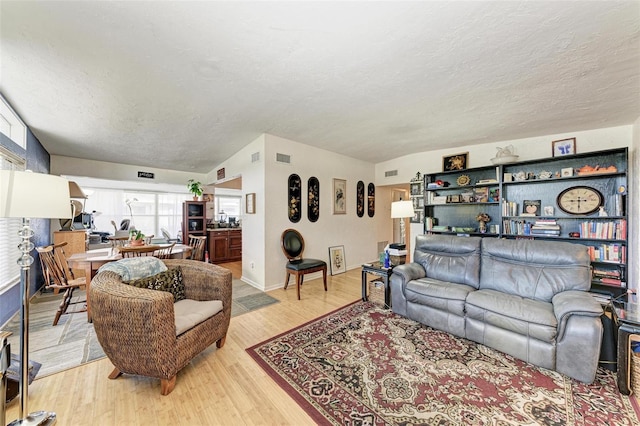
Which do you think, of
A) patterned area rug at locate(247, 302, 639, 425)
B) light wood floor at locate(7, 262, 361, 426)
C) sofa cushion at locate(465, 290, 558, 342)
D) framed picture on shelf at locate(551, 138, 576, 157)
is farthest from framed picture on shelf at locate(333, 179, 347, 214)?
framed picture on shelf at locate(551, 138, 576, 157)

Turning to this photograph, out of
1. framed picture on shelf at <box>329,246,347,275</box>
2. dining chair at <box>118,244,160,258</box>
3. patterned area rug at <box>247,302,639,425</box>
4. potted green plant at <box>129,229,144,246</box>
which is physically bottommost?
patterned area rug at <box>247,302,639,425</box>

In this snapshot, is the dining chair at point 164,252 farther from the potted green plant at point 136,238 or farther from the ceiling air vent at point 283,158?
the ceiling air vent at point 283,158

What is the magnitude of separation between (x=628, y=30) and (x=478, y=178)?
9.14 ft

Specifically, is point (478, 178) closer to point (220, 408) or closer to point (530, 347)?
point (530, 347)

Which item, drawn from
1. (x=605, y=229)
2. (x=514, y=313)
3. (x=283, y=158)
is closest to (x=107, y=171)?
(x=283, y=158)

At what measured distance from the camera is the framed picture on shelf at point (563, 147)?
3547 mm

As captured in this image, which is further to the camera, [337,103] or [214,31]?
[337,103]

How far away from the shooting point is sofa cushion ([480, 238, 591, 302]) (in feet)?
7.49

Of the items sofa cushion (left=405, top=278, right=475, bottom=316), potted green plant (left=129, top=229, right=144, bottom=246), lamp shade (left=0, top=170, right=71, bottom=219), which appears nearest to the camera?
lamp shade (left=0, top=170, right=71, bottom=219)

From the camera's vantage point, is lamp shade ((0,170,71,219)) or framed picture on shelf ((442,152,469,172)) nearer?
lamp shade ((0,170,71,219))

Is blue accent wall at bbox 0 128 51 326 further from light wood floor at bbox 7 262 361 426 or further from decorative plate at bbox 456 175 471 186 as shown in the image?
decorative plate at bbox 456 175 471 186

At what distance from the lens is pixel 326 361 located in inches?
81.2

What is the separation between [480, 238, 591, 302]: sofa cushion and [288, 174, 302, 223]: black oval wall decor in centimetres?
283

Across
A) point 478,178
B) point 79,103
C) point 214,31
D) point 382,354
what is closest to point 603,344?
point 382,354
